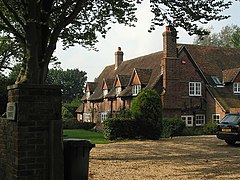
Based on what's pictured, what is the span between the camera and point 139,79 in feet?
117

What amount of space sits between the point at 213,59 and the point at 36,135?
36.0 meters

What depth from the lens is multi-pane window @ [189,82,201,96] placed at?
35.0 meters

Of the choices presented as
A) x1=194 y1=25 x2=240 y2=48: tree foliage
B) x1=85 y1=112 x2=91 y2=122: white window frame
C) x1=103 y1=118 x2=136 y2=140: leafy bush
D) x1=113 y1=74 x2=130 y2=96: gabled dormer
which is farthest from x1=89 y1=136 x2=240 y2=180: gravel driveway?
x1=194 y1=25 x2=240 y2=48: tree foliage

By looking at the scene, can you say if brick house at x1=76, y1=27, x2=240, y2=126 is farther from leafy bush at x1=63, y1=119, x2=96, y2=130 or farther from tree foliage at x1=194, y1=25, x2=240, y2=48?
tree foliage at x1=194, y1=25, x2=240, y2=48

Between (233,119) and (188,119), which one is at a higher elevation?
(233,119)

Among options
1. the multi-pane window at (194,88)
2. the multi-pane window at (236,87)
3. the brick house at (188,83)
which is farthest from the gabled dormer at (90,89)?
the multi-pane window at (236,87)

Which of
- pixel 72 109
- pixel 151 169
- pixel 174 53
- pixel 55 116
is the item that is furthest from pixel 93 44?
pixel 72 109

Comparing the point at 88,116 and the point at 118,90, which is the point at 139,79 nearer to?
the point at 118,90

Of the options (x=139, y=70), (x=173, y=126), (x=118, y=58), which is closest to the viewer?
(x=173, y=126)

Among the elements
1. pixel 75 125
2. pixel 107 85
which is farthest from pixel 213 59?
pixel 75 125

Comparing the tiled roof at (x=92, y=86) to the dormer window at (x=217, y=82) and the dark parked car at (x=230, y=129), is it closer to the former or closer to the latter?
the dormer window at (x=217, y=82)

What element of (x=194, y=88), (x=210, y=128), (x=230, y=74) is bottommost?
(x=210, y=128)

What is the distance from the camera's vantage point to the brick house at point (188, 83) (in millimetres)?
33844

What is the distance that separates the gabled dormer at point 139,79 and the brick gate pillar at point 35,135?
94.6 feet
